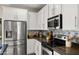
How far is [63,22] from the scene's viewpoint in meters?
1.74

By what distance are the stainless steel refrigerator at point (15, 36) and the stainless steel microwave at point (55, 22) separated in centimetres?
36

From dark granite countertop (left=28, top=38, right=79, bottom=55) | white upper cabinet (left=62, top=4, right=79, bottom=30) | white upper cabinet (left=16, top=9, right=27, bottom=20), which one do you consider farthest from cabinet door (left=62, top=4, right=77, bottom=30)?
white upper cabinet (left=16, top=9, right=27, bottom=20)

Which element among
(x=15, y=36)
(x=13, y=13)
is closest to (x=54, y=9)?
(x=13, y=13)

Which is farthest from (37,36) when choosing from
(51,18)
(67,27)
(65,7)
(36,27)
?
(65,7)

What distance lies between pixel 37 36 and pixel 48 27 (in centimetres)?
20

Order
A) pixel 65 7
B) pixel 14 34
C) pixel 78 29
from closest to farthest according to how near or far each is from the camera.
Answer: pixel 78 29, pixel 65 7, pixel 14 34

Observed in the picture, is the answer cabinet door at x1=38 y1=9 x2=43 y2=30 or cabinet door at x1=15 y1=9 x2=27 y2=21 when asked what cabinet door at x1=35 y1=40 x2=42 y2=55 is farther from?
cabinet door at x1=15 y1=9 x2=27 y2=21

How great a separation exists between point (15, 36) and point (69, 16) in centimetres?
81

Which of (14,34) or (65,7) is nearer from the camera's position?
(65,7)

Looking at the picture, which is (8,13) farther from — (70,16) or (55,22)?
(70,16)

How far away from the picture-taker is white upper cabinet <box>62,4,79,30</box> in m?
1.56

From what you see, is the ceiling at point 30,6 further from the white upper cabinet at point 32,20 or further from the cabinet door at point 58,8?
the cabinet door at point 58,8
